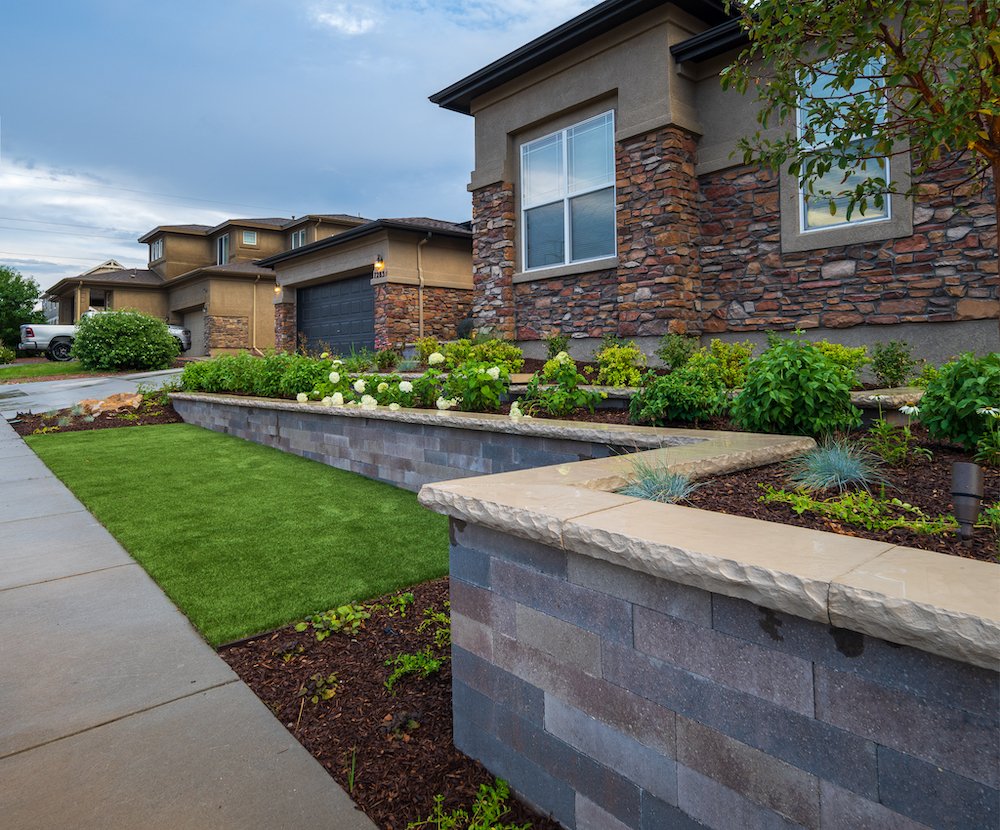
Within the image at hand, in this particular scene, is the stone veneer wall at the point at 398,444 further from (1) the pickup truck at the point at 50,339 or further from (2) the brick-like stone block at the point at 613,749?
(1) the pickup truck at the point at 50,339

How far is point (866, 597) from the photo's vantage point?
1249mm

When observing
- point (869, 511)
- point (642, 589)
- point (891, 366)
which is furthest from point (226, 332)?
point (642, 589)

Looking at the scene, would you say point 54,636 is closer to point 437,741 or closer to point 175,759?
point 175,759

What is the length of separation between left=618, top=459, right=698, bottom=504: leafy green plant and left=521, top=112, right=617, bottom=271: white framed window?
742cm

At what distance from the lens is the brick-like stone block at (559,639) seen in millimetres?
1839

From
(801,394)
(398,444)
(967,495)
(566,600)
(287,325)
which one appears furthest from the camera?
(287,325)

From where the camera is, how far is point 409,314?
14.8 m

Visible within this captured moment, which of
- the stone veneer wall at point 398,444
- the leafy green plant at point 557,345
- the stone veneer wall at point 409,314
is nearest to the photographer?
the stone veneer wall at point 398,444

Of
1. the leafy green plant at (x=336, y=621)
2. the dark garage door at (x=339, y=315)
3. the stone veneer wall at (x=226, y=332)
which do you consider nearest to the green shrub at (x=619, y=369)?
the leafy green plant at (x=336, y=621)

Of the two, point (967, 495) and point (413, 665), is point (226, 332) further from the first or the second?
point (967, 495)

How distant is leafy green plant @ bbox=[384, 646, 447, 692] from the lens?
9.06 feet

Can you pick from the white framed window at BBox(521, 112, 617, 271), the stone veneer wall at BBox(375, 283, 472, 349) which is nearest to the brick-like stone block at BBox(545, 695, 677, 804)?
the white framed window at BBox(521, 112, 617, 271)

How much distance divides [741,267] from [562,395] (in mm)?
4388

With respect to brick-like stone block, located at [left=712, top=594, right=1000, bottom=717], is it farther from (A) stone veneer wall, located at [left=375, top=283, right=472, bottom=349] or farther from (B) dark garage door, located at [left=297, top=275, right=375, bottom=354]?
(B) dark garage door, located at [left=297, top=275, right=375, bottom=354]
